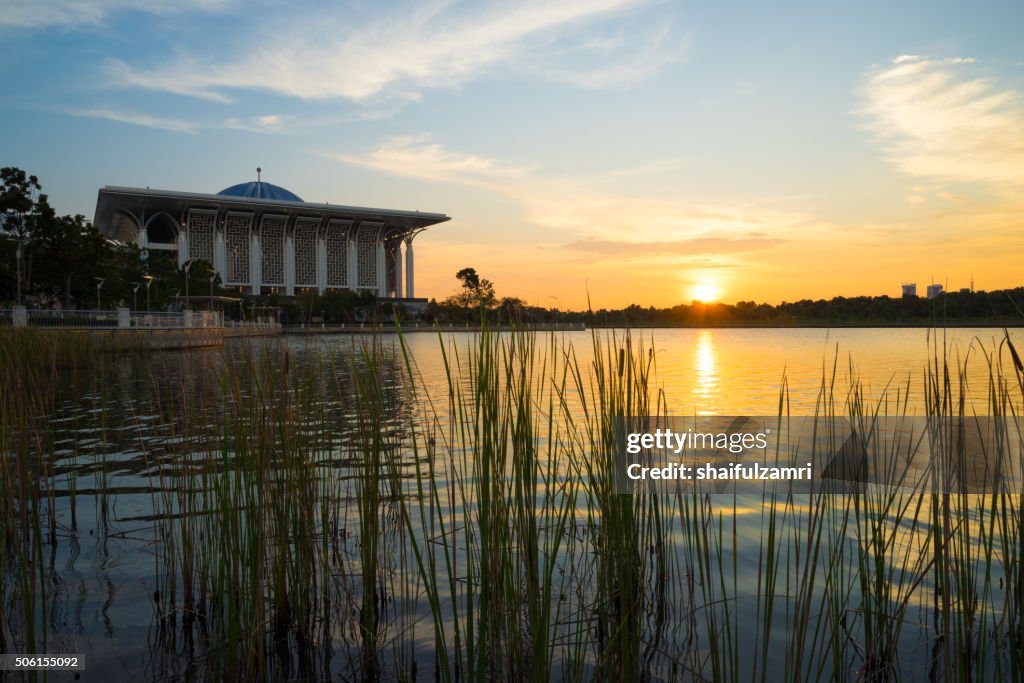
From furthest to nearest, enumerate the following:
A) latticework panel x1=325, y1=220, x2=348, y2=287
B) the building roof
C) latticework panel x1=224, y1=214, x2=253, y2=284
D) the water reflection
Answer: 1. latticework panel x1=325, y1=220, x2=348, y2=287
2. latticework panel x1=224, y1=214, x2=253, y2=284
3. the building roof
4. the water reflection

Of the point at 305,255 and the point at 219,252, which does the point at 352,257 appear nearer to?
the point at 305,255

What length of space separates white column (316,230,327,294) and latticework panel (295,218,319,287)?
0.71 meters

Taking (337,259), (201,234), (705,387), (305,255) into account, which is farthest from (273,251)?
(705,387)

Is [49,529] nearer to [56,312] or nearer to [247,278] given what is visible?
[56,312]

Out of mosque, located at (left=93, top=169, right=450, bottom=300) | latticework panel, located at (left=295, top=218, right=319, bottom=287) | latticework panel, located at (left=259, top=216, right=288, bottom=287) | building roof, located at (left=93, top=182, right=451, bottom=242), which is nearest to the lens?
building roof, located at (left=93, top=182, right=451, bottom=242)

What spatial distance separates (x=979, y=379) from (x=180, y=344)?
80.3ft

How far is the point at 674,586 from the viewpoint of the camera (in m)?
3.11

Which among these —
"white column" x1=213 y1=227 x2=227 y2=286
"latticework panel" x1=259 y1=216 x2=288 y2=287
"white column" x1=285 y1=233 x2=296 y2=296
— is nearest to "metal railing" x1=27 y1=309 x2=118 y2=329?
"white column" x1=213 y1=227 x2=227 y2=286

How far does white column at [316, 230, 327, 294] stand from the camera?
7825cm

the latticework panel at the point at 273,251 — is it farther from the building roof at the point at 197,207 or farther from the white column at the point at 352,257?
the white column at the point at 352,257

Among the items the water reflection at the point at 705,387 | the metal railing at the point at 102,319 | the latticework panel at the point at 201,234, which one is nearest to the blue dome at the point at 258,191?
the latticework panel at the point at 201,234

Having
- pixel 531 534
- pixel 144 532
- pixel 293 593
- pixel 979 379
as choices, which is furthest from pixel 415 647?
pixel 979 379

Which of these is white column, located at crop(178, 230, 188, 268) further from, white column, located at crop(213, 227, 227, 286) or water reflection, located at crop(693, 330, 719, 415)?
water reflection, located at crop(693, 330, 719, 415)

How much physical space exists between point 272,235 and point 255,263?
173 inches
